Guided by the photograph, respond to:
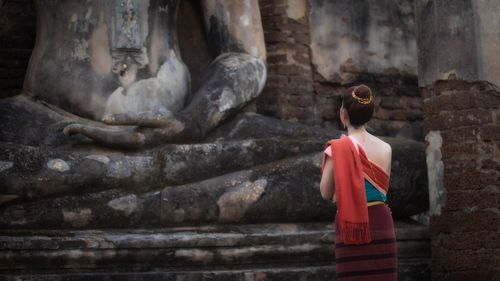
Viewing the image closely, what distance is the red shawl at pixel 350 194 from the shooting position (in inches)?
122

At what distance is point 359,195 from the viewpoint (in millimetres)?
3109

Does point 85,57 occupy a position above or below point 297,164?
above

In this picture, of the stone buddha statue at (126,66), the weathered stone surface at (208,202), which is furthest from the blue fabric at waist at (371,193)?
the stone buddha statue at (126,66)

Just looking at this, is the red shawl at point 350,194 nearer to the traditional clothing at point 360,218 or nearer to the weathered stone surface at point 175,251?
the traditional clothing at point 360,218

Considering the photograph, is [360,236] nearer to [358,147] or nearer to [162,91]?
[358,147]

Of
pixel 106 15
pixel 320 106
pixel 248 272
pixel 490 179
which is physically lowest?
pixel 248 272

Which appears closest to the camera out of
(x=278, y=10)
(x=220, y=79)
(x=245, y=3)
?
(x=220, y=79)

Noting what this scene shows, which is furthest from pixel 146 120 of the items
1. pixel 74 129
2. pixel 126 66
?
pixel 126 66

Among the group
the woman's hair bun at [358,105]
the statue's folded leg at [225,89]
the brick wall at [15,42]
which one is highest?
the brick wall at [15,42]

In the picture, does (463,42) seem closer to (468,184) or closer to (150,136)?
(468,184)

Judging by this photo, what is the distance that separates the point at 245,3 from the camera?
5098 millimetres

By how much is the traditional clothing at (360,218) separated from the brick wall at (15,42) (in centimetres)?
275

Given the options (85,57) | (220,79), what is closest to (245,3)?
(220,79)

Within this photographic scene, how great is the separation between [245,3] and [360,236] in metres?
2.28
